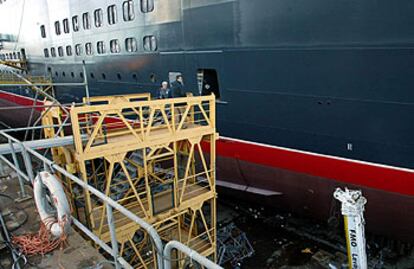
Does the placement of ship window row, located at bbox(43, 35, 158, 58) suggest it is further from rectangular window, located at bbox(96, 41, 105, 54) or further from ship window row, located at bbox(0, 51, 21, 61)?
ship window row, located at bbox(0, 51, 21, 61)

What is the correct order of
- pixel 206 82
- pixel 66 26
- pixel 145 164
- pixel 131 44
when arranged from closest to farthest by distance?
pixel 145 164, pixel 206 82, pixel 131 44, pixel 66 26

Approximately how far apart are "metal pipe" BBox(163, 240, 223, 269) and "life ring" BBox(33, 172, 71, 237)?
1.68 m

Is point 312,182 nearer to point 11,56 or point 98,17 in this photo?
point 98,17

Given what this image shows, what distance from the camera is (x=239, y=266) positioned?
25.3 feet

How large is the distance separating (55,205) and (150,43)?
7.76 m

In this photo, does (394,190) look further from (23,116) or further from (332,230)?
(23,116)

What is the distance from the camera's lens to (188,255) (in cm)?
228

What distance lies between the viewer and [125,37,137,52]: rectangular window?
36.3 ft

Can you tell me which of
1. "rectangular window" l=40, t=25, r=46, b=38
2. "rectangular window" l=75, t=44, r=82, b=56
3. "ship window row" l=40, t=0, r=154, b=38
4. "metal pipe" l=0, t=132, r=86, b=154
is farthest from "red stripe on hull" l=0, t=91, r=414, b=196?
"rectangular window" l=40, t=25, r=46, b=38

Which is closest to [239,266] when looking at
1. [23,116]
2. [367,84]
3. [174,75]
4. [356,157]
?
[356,157]

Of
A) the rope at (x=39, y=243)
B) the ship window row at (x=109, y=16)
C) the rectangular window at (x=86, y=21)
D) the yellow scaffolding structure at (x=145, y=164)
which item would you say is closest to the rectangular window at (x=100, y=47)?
the ship window row at (x=109, y=16)

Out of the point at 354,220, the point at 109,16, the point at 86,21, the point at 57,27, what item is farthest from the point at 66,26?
the point at 354,220

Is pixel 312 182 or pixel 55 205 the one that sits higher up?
pixel 55 205

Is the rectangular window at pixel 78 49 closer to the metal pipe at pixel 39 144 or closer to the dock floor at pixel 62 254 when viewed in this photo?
the metal pipe at pixel 39 144
